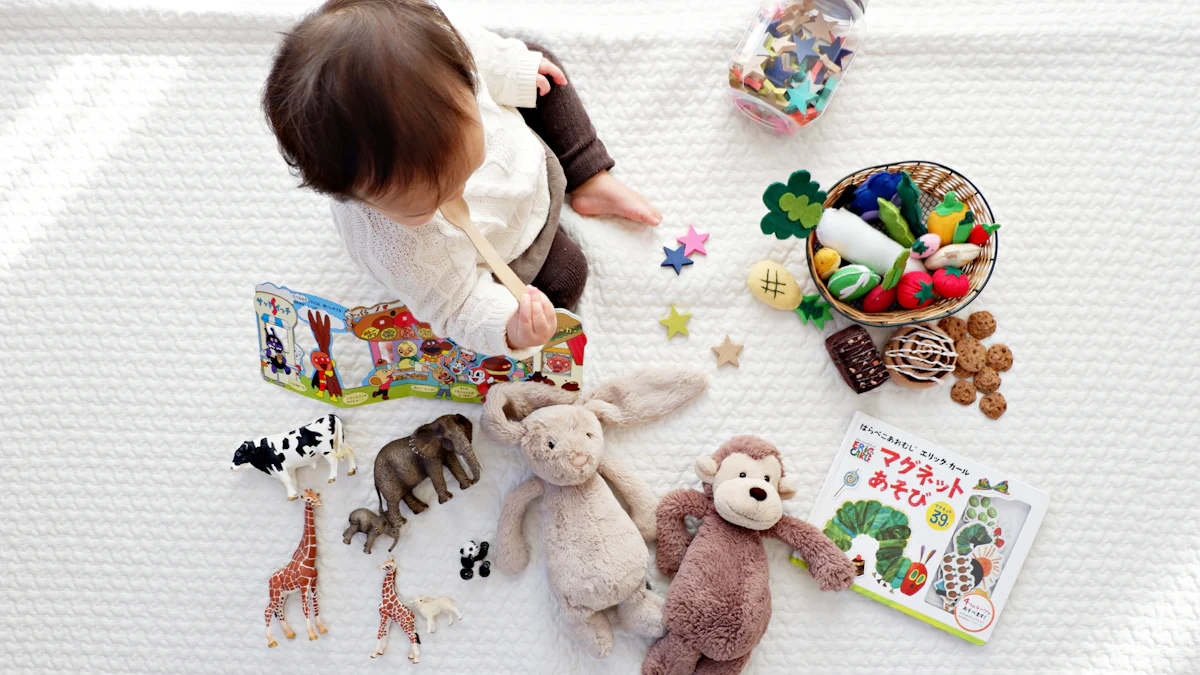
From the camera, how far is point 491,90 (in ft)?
2.91

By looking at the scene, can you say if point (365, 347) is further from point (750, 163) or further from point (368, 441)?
point (750, 163)

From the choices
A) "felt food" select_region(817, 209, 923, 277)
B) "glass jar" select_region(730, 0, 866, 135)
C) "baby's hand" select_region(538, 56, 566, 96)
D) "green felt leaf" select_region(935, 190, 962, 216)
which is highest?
"glass jar" select_region(730, 0, 866, 135)

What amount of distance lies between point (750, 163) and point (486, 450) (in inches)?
19.8

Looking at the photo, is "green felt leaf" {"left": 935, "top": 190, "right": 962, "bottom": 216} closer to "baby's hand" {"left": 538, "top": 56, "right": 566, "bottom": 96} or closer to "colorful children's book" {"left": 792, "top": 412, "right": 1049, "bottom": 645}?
"colorful children's book" {"left": 792, "top": 412, "right": 1049, "bottom": 645}

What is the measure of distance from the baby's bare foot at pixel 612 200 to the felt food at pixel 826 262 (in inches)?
8.2

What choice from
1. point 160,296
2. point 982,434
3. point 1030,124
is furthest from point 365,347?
point 1030,124

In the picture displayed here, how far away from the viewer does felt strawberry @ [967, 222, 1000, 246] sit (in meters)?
0.94

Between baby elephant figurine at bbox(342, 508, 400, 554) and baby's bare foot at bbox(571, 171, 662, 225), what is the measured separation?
1.52 ft

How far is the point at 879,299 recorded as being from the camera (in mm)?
948

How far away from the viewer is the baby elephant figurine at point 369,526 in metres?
0.96

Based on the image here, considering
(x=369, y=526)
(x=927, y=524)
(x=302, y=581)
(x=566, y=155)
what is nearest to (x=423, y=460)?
(x=369, y=526)

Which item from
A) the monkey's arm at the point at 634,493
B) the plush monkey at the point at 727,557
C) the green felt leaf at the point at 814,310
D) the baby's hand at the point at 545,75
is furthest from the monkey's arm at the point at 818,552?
the baby's hand at the point at 545,75

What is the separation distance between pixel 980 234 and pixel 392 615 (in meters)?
0.83

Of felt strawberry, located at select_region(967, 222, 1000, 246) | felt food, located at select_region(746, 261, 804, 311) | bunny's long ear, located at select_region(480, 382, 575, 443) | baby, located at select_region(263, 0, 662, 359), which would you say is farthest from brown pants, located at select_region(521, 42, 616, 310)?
felt strawberry, located at select_region(967, 222, 1000, 246)
